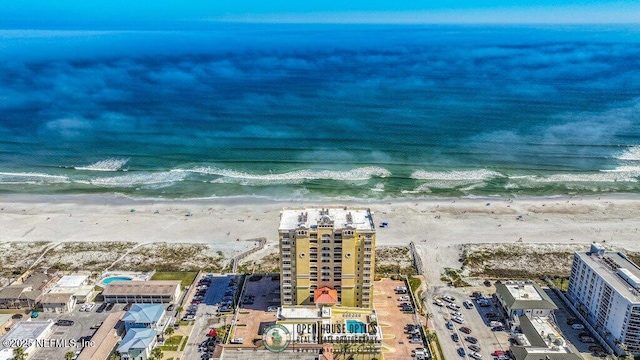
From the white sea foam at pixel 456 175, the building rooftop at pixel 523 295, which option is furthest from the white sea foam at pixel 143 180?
the building rooftop at pixel 523 295

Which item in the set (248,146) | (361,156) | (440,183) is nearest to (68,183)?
(248,146)

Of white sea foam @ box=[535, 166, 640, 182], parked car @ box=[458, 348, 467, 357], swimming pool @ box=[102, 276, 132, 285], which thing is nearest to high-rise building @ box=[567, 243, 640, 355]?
parked car @ box=[458, 348, 467, 357]

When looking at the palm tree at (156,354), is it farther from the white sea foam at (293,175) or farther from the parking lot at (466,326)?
the white sea foam at (293,175)

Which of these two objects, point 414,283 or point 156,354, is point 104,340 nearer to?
point 156,354

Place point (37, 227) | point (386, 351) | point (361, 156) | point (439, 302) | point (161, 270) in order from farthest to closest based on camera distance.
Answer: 1. point (361, 156)
2. point (37, 227)
3. point (161, 270)
4. point (439, 302)
5. point (386, 351)

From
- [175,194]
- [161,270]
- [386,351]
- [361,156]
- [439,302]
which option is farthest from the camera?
[361,156]

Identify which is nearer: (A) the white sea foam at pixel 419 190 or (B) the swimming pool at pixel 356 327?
(B) the swimming pool at pixel 356 327

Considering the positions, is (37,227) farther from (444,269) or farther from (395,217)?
(444,269)
